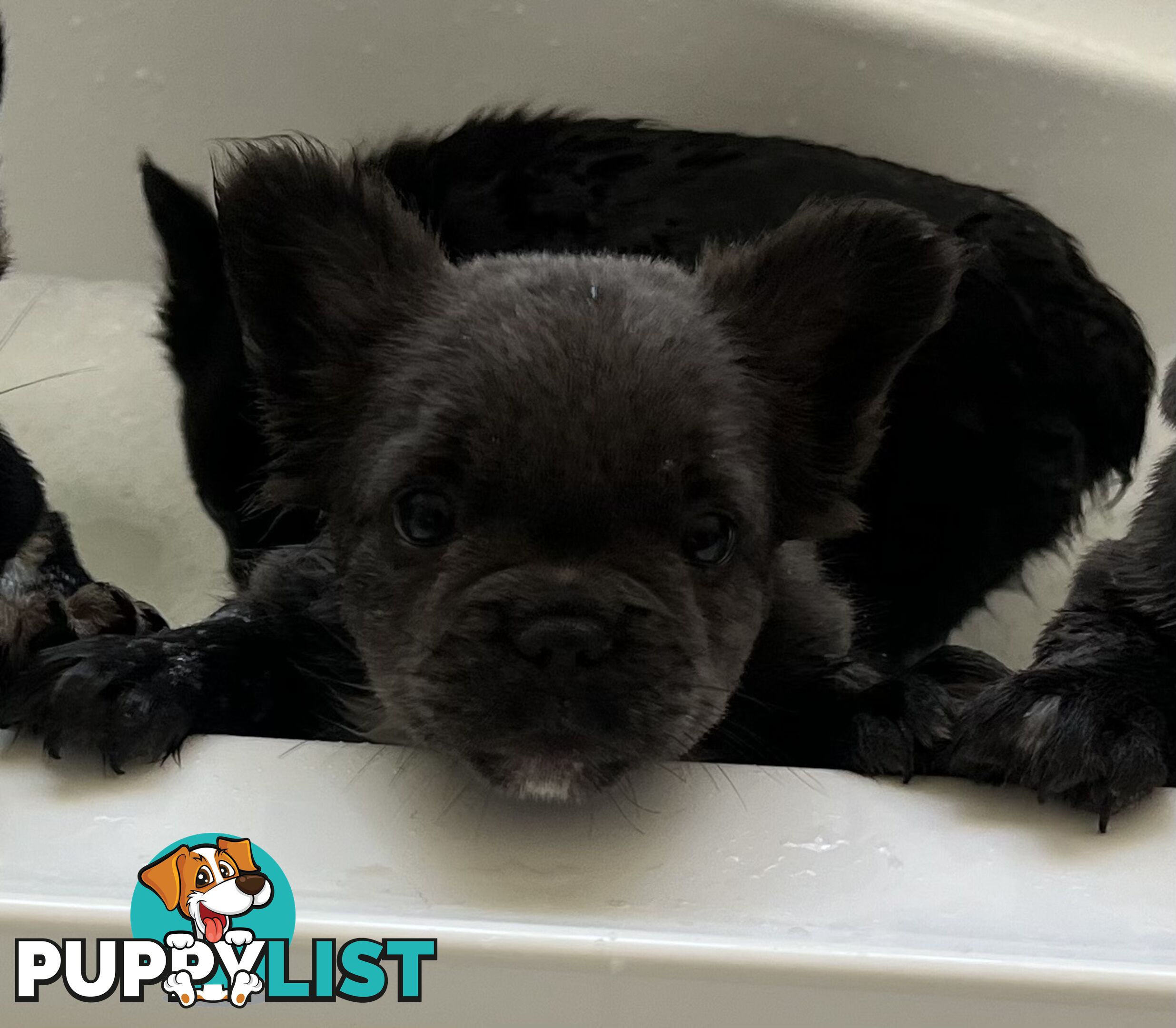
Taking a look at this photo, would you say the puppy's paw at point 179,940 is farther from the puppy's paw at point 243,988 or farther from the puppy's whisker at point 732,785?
the puppy's whisker at point 732,785

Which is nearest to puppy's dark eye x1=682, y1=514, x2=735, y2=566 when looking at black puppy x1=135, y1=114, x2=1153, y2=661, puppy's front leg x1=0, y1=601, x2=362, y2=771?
puppy's front leg x1=0, y1=601, x2=362, y2=771

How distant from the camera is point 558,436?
146cm

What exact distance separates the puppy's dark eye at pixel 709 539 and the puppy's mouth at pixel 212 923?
2.14ft

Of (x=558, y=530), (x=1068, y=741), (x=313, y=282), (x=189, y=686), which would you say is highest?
(x=313, y=282)

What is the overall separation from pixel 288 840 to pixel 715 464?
64cm

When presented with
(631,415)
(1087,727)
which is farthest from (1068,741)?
(631,415)

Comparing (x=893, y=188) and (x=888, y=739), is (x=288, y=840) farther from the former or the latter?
(x=893, y=188)

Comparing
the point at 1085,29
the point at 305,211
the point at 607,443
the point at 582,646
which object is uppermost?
the point at 1085,29

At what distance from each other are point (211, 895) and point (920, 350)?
1.60 meters

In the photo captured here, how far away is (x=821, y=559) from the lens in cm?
221

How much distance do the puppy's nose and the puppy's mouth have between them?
3 cm

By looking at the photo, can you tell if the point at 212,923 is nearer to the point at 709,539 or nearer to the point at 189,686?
the point at 189,686

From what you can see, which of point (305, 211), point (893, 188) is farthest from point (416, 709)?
point (893, 188)

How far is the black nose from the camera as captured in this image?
1.35m
